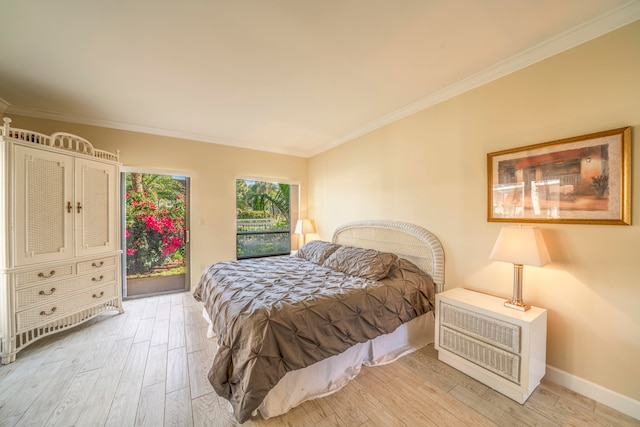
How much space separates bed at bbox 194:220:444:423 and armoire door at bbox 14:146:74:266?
4.96 ft

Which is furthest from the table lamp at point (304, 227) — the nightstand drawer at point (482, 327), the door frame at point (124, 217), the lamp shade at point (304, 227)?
the nightstand drawer at point (482, 327)

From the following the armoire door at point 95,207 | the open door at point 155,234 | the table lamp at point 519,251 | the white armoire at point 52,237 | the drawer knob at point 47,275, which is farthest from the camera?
the open door at point 155,234

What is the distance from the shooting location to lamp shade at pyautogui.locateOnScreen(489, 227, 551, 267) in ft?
5.72

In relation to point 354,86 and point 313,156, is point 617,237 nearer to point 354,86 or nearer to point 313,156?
point 354,86

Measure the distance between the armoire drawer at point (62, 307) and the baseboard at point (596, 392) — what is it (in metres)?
4.60

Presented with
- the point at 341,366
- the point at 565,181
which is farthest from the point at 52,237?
the point at 565,181

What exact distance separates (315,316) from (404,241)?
1.66 meters

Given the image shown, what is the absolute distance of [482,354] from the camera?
1.89 m

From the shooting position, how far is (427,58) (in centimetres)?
203

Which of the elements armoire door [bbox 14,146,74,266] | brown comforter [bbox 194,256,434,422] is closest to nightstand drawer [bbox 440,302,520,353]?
brown comforter [bbox 194,256,434,422]

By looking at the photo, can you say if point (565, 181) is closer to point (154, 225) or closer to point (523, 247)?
point (523, 247)

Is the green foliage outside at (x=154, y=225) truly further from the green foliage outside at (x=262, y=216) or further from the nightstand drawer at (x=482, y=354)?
the nightstand drawer at (x=482, y=354)

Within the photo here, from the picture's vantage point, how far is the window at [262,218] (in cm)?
454

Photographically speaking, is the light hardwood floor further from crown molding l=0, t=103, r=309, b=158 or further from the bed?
crown molding l=0, t=103, r=309, b=158
